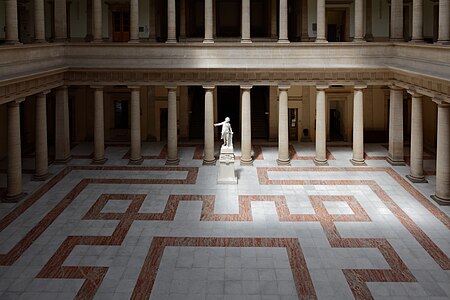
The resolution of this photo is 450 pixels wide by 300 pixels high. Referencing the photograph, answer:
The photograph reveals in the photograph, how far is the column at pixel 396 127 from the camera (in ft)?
98.5

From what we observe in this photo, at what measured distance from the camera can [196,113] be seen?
1535 inches

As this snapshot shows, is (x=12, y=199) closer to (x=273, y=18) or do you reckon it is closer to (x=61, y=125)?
(x=61, y=125)

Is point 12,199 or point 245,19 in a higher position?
point 245,19

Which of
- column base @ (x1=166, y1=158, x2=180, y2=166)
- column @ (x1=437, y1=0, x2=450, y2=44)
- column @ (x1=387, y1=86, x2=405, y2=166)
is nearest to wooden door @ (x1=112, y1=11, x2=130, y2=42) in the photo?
column base @ (x1=166, y1=158, x2=180, y2=166)

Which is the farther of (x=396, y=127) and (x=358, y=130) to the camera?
(x=358, y=130)

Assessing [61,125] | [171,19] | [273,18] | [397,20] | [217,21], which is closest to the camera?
[397,20]

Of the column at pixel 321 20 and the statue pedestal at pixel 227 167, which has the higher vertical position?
the column at pixel 321 20

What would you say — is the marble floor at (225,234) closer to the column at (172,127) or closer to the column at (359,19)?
the column at (172,127)

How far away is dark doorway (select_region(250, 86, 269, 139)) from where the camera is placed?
124 ft

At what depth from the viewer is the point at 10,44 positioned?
2425cm

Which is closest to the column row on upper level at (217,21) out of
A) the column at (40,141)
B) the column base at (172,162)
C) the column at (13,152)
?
the column at (40,141)

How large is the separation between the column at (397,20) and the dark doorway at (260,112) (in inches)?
417

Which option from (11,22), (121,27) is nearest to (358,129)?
(121,27)

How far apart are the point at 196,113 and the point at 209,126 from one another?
8025 millimetres
